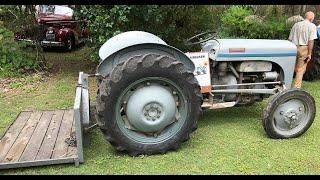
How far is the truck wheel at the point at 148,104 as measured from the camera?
12.8ft

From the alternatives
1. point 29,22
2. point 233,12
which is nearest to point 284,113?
point 233,12

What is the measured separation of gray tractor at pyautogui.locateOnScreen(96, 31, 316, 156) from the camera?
3.93 m

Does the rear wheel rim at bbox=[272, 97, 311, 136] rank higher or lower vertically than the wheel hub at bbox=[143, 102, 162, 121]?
lower

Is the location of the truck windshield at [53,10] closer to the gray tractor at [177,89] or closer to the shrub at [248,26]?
the shrub at [248,26]

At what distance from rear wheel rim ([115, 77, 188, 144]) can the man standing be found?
341 cm

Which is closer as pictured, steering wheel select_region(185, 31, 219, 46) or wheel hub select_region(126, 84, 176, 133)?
wheel hub select_region(126, 84, 176, 133)

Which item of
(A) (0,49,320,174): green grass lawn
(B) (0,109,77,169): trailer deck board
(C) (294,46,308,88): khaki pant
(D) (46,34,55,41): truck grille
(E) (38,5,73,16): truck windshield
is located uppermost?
(E) (38,5,73,16): truck windshield

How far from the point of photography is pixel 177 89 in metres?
4.09

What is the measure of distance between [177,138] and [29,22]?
5930mm

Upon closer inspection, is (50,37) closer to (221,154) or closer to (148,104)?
(148,104)

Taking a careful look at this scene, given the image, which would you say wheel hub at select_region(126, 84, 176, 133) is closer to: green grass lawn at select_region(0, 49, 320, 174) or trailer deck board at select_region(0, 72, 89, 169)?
green grass lawn at select_region(0, 49, 320, 174)

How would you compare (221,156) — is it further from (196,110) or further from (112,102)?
(112,102)

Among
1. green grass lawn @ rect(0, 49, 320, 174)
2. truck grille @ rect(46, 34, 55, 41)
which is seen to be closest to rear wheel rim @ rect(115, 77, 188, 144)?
green grass lawn @ rect(0, 49, 320, 174)

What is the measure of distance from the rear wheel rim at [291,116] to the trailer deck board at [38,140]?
94.0 inches
